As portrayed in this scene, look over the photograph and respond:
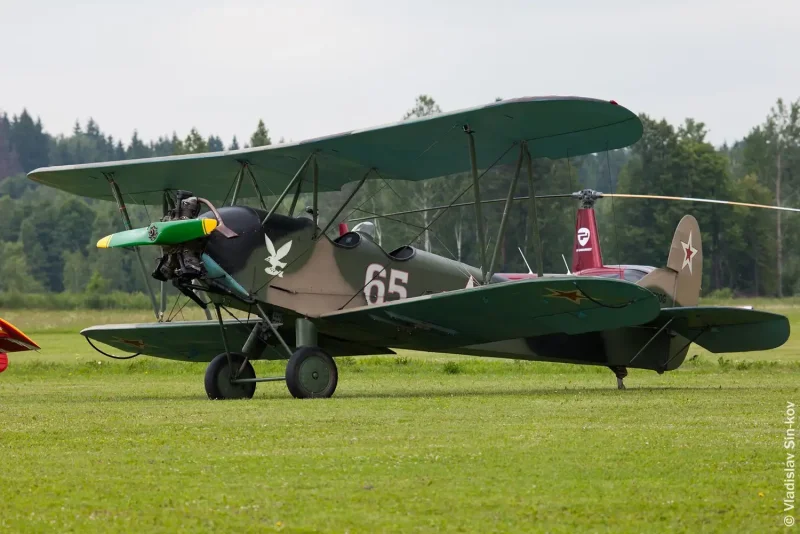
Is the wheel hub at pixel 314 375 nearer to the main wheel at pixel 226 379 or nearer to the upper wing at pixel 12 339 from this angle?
the main wheel at pixel 226 379

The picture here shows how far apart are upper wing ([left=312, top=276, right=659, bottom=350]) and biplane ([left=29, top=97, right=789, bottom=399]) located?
3 cm

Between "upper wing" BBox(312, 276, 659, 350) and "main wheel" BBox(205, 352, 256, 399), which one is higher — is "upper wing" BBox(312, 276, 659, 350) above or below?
above

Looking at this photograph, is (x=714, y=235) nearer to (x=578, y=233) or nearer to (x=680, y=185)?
(x=680, y=185)

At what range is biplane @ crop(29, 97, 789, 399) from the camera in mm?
12531

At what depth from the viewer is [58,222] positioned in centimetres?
9250

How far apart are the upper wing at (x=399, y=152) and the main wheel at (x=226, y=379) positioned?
2.37 metres

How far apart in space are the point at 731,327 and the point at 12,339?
9219 mm

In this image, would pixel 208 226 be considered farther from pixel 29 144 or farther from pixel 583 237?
pixel 29 144

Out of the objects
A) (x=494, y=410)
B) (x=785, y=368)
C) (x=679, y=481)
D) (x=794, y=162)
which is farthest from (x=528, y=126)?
(x=794, y=162)

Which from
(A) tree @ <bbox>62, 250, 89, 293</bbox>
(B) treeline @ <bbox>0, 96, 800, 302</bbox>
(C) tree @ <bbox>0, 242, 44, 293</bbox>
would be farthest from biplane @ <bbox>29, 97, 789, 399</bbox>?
(A) tree @ <bbox>62, 250, 89, 293</bbox>

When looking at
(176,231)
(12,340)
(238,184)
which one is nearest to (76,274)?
(12,340)

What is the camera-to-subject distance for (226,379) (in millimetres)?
14023

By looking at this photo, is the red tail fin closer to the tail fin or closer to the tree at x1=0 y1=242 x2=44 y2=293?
the tail fin

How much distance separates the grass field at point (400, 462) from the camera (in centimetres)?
576
